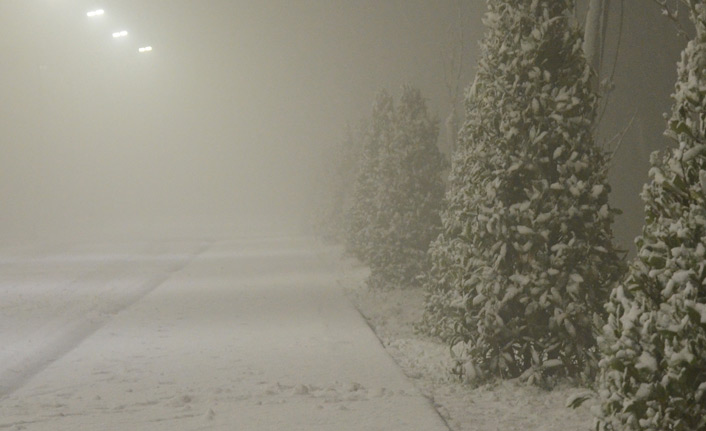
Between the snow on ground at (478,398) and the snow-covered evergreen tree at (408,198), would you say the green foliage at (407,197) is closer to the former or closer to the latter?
the snow-covered evergreen tree at (408,198)

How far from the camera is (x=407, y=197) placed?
20125 mm

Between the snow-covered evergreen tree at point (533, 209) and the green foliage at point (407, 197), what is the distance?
376 inches

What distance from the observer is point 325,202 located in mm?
45375

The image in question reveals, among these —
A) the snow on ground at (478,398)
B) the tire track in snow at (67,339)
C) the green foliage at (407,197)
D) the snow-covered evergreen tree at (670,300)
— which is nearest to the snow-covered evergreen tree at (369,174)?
the green foliage at (407,197)

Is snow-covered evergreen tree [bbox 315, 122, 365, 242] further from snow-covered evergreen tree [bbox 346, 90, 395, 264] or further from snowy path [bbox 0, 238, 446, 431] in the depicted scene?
snowy path [bbox 0, 238, 446, 431]

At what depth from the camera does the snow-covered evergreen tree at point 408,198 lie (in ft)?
65.6

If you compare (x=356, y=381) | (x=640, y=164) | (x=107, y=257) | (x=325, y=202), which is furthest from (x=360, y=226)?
(x=640, y=164)

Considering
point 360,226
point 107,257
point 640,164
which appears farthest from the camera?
point 640,164

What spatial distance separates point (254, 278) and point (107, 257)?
984 cm

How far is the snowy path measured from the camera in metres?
8.76

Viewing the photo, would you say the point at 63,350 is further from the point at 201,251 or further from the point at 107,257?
the point at 201,251

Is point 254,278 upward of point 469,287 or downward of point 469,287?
downward

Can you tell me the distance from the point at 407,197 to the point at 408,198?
32mm

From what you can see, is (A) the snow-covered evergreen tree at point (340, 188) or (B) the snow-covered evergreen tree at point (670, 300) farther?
(A) the snow-covered evergreen tree at point (340, 188)
